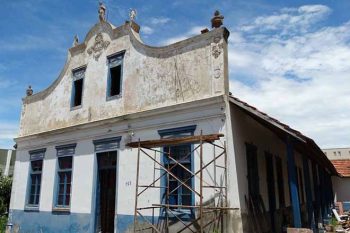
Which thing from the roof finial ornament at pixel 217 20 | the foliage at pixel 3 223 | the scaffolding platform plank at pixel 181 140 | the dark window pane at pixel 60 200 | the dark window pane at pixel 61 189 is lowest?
the foliage at pixel 3 223

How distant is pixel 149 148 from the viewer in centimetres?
882

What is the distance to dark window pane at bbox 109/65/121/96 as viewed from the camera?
11770 millimetres

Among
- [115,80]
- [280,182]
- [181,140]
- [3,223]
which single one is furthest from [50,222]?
[280,182]

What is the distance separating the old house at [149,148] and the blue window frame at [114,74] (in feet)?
0.12

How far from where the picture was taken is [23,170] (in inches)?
561

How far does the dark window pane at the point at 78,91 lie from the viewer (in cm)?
1314

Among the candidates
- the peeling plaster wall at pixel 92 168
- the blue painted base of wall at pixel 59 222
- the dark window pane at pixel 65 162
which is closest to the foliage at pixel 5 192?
the peeling plaster wall at pixel 92 168

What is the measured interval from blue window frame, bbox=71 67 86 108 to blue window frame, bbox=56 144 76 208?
182cm

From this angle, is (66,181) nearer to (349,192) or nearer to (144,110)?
(144,110)

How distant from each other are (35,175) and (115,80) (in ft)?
18.4

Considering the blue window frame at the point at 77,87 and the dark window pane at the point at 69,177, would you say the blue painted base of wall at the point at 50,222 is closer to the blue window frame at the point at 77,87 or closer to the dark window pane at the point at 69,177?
the dark window pane at the point at 69,177

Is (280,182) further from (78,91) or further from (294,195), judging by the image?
(78,91)

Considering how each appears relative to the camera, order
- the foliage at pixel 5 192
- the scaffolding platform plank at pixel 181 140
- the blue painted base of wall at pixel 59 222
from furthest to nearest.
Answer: the foliage at pixel 5 192
the blue painted base of wall at pixel 59 222
the scaffolding platform plank at pixel 181 140

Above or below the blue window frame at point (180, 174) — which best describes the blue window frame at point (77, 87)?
above
